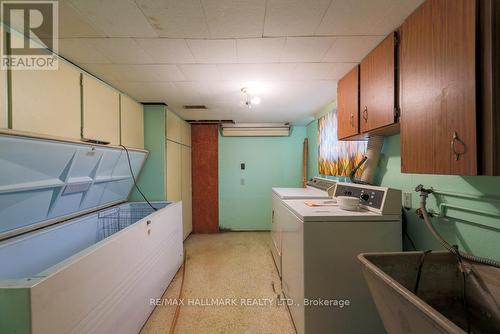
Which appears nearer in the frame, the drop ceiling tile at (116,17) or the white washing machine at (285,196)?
the drop ceiling tile at (116,17)

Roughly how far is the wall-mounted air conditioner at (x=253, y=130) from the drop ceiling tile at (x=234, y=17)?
2778 mm

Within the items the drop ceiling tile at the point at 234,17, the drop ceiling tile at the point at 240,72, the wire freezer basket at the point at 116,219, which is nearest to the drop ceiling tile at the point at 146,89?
the drop ceiling tile at the point at 240,72

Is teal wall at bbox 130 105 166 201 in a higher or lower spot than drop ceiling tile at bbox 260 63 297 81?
lower

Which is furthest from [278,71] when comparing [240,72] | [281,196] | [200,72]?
[281,196]

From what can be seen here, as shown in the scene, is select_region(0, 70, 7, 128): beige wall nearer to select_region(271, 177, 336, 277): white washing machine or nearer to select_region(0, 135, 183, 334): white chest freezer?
select_region(0, 135, 183, 334): white chest freezer

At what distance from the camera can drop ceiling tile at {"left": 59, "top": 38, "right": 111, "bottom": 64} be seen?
1.41m

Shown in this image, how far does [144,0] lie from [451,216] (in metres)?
2.10

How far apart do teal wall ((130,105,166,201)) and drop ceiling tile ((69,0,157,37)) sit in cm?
158

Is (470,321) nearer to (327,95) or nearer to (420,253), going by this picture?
(420,253)

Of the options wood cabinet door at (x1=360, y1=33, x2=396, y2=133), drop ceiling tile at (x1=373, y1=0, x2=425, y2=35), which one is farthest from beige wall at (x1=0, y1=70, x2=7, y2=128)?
wood cabinet door at (x1=360, y1=33, x2=396, y2=133)

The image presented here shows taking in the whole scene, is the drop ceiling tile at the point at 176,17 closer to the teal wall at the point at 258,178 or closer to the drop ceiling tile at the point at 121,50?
the drop ceiling tile at the point at 121,50

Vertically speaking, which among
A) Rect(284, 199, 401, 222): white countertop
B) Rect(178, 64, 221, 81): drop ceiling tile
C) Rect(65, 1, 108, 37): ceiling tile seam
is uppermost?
Rect(178, 64, 221, 81): drop ceiling tile

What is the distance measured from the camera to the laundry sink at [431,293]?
0.76 meters

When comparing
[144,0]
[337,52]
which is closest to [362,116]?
[337,52]
